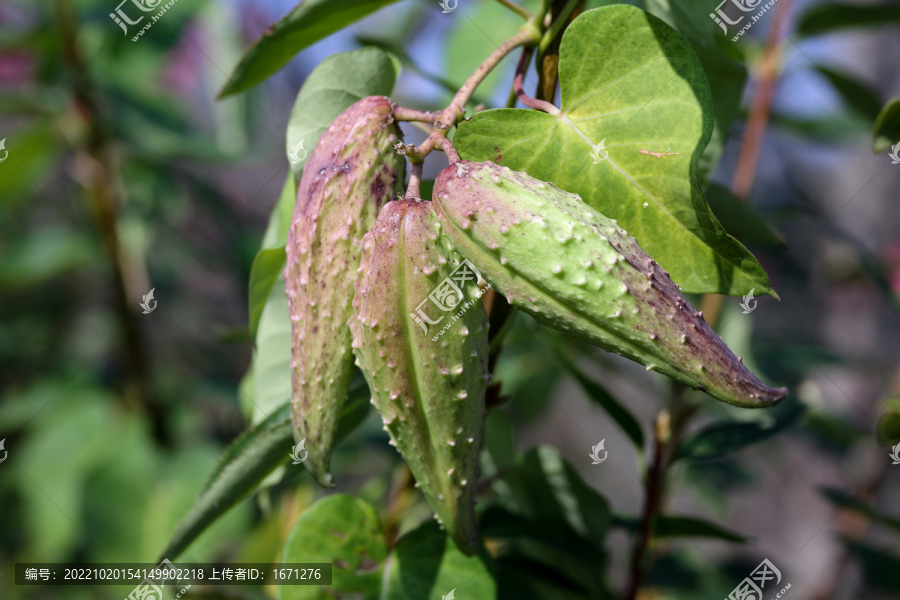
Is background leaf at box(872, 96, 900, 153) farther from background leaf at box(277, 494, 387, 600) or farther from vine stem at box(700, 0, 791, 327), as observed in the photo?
background leaf at box(277, 494, 387, 600)

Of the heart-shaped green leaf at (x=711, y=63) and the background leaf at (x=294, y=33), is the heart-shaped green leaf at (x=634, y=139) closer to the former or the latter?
the heart-shaped green leaf at (x=711, y=63)

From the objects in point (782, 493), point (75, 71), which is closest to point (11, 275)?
point (75, 71)

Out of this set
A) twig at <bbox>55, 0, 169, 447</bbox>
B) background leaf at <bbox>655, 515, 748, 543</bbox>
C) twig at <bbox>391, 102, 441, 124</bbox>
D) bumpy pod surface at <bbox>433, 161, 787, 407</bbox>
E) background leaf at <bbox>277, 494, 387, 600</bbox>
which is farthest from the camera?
twig at <bbox>55, 0, 169, 447</bbox>

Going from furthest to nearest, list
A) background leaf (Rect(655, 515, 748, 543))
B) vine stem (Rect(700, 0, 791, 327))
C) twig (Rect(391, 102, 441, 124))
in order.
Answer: vine stem (Rect(700, 0, 791, 327)), background leaf (Rect(655, 515, 748, 543)), twig (Rect(391, 102, 441, 124))

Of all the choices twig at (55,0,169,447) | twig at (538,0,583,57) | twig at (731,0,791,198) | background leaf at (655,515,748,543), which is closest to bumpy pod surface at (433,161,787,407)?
twig at (538,0,583,57)
